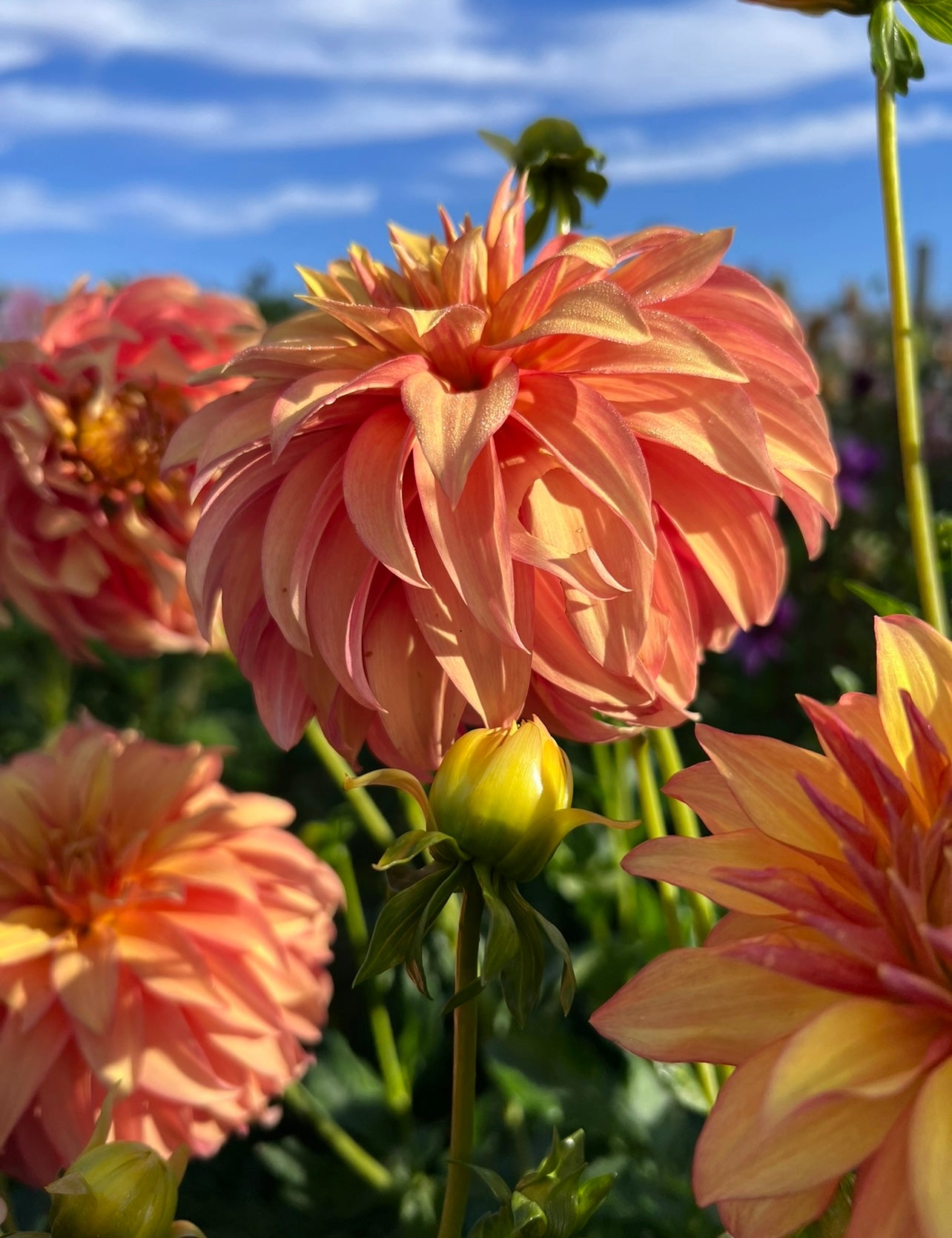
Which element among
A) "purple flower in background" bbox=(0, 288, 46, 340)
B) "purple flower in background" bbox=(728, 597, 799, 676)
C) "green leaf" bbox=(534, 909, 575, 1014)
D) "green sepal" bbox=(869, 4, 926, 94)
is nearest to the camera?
"green leaf" bbox=(534, 909, 575, 1014)

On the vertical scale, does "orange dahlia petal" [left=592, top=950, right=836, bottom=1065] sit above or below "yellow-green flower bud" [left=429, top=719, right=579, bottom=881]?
below

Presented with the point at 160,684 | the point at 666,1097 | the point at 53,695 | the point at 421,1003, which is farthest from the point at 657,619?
the point at 160,684

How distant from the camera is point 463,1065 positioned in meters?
0.46

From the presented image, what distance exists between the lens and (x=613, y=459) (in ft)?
1.67

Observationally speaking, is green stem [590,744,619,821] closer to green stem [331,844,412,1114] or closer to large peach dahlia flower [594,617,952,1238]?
green stem [331,844,412,1114]

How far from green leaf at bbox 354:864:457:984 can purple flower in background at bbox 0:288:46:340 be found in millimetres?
1048

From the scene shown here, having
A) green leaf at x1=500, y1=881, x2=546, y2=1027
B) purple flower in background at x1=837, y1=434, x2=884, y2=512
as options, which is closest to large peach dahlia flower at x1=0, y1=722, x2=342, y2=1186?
green leaf at x1=500, y1=881, x2=546, y2=1027

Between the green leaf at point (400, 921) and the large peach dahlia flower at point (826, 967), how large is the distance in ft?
0.30

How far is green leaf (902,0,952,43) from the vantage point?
605 mm

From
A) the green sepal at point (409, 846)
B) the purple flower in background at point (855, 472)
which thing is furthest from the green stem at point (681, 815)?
the purple flower in background at point (855, 472)

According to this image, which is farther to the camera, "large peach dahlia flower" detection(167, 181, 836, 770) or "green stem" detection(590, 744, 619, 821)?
"green stem" detection(590, 744, 619, 821)

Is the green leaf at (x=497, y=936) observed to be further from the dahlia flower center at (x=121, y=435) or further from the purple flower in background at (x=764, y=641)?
the purple flower in background at (x=764, y=641)

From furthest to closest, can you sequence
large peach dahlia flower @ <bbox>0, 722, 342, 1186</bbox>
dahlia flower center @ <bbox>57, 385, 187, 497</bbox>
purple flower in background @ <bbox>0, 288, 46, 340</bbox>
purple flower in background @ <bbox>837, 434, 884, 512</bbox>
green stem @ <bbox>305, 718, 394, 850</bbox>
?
purple flower in background @ <bbox>837, 434, 884, 512</bbox>
purple flower in background @ <bbox>0, 288, 46, 340</bbox>
dahlia flower center @ <bbox>57, 385, 187, 497</bbox>
green stem @ <bbox>305, 718, 394, 850</bbox>
large peach dahlia flower @ <bbox>0, 722, 342, 1186</bbox>

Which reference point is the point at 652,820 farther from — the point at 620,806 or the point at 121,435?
the point at 121,435
